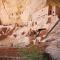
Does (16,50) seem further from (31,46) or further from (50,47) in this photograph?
(50,47)

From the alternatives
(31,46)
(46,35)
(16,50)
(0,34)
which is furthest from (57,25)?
(0,34)

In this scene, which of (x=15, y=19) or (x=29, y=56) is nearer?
(x=29, y=56)

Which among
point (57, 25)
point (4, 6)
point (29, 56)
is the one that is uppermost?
point (4, 6)

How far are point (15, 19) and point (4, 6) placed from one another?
1.33 feet

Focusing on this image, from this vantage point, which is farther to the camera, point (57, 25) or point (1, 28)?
point (1, 28)

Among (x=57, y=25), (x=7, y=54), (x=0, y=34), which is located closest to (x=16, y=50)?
(x=7, y=54)

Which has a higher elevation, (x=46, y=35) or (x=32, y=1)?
Answer: (x=32, y=1)

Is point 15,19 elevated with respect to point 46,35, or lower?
elevated

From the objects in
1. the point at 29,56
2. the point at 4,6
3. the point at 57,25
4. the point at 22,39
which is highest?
the point at 4,6

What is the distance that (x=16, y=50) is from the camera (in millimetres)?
4543

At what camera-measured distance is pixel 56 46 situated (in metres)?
4.33

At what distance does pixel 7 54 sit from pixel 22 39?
0.45m

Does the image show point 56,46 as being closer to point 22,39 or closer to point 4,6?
point 22,39

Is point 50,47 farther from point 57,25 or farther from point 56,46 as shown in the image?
point 57,25
